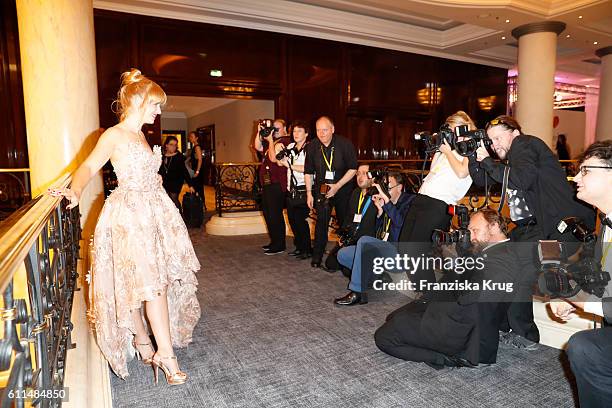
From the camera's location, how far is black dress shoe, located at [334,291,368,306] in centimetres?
343

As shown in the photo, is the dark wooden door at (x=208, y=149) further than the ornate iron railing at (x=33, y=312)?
Yes

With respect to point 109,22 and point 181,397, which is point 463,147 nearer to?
point 181,397

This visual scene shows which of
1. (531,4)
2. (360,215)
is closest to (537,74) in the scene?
(531,4)

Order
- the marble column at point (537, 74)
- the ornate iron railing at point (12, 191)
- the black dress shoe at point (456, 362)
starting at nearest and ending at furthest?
the black dress shoe at point (456, 362)
the ornate iron railing at point (12, 191)
the marble column at point (537, 74)

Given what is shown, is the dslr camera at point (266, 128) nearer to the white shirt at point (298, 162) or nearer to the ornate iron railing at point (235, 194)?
the white shirt at point (298, 162)

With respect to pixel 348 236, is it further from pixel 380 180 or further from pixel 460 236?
pixel 460 236

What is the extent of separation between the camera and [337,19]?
314 inches

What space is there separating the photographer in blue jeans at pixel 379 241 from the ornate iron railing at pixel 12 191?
4.92 meters

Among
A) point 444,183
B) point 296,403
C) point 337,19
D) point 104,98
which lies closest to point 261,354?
point 296,403

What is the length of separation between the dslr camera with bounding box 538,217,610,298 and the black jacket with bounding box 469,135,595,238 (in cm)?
69

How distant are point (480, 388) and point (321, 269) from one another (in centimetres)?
240

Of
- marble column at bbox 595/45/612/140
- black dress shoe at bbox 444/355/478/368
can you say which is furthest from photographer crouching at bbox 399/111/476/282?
marble column at bbox 595/45/612/140

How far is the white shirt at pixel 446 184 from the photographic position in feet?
10.1

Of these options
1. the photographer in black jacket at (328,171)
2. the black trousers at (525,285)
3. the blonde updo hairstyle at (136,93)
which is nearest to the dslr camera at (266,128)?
the photographer in black jacket at (328,171)
